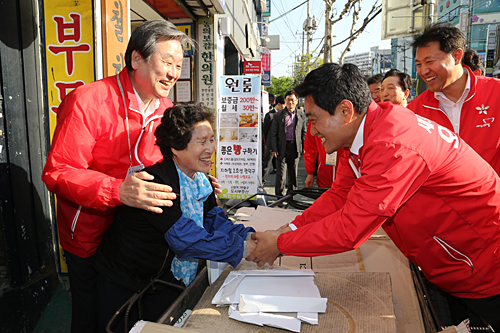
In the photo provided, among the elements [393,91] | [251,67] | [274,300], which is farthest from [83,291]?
[251,67]

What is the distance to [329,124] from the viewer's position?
5.98 feet

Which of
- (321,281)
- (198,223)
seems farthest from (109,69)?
(321,281)

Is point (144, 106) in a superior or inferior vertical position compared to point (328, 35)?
inferior

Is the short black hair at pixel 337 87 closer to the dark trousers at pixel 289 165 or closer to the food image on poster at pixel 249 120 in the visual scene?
the food image on poster at pixel 249 120

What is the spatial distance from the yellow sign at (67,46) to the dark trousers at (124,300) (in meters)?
1.59

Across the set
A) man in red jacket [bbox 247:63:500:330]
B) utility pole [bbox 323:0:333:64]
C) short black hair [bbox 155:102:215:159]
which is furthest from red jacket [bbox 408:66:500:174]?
utility pole [bbox 323:0:333:64]

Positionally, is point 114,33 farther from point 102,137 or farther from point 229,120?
point 229,120

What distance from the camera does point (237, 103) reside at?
6.43 meters

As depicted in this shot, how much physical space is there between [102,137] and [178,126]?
0.55 meters

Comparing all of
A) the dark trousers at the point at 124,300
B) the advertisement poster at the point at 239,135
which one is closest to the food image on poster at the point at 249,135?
the advertisement poster at the point at 239,135

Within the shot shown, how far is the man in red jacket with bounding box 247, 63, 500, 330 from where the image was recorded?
5.11 ft

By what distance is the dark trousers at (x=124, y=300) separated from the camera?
1871 millimetres

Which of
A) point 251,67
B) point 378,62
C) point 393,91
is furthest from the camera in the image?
point 378,62

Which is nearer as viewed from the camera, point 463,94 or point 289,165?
point 463,94
